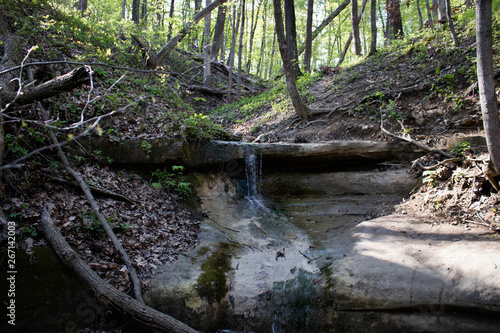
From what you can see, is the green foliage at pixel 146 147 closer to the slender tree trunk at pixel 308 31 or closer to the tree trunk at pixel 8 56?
the tree trunk at pixel 8 56

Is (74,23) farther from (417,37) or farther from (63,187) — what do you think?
(417,37)

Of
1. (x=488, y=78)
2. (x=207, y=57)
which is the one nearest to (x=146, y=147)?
(x=488, y=78)

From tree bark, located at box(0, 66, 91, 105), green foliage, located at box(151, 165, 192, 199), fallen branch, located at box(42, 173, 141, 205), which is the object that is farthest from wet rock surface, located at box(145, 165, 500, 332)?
tree bark, located at box(0, 66, 91, 105)

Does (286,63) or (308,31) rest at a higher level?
(308,31)

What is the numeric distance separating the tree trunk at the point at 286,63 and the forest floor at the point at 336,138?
478 mm

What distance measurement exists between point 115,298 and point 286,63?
8.75m

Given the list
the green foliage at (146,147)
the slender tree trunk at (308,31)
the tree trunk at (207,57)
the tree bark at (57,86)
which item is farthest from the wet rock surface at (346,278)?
the tree trunk at (207,57)

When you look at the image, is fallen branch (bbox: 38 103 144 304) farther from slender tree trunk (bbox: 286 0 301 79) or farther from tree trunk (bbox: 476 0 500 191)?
slender tree trunk (bbox: 286 0 301 79)

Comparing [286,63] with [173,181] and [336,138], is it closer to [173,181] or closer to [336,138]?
[336,138]

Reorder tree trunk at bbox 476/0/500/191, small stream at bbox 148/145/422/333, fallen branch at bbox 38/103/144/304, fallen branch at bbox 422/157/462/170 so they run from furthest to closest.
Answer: fallen branch at bbox 422/157/462/170, tree trunk at bbox 476/0/500/191, small stream at bbox 148/145/422/333, fallen branch at bbox 38/103/144/304

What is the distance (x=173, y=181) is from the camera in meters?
7.50

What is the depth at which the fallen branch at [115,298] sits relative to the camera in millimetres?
3977

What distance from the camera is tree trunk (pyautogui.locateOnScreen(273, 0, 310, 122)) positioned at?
9477mm

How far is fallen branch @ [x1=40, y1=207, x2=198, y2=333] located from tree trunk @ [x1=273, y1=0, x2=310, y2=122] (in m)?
8.45
